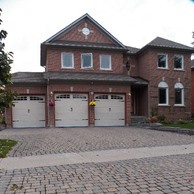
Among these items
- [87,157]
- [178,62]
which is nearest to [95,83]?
[178,62]

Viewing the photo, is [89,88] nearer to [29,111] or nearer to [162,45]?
[29,111]

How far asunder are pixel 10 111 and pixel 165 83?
530 inches

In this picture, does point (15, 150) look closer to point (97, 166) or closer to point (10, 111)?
point (97, 166)

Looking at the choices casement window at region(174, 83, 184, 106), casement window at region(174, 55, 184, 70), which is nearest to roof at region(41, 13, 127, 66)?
casement window at region(174, 55, 184, 70)

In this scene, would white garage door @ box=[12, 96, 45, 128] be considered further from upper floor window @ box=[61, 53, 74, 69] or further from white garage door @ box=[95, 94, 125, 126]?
white garage door @ box=[95, 94, 125, 126]

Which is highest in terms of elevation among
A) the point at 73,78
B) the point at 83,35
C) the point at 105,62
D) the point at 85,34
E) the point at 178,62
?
the point at 85,34

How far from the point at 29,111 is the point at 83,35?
7.79m

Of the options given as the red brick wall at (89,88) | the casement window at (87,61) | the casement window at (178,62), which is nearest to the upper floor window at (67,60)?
the casement window at (87,61)

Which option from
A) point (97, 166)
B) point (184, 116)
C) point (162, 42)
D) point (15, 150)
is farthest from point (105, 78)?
point (97, 166)

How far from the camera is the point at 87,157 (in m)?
6.26

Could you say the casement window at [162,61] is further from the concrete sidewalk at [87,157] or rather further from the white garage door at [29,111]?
the concrete sidewalk at [87,157]

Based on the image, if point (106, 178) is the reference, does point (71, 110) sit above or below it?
above

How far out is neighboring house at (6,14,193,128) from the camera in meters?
16.3

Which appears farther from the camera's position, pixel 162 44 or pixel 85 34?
pixel 162 44
